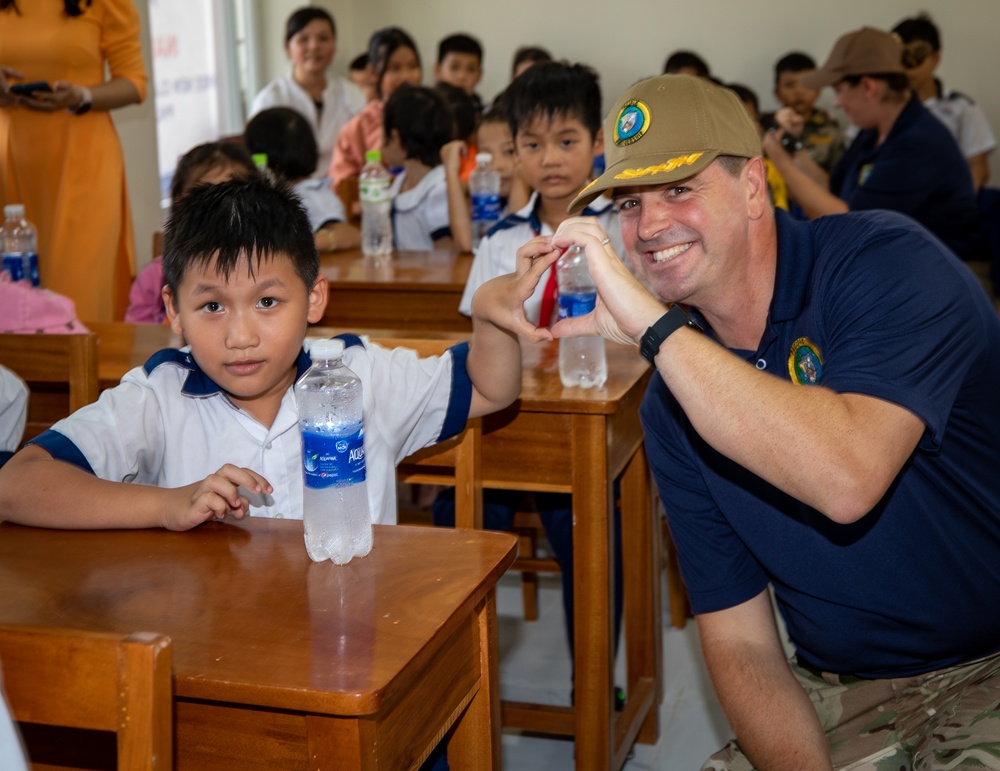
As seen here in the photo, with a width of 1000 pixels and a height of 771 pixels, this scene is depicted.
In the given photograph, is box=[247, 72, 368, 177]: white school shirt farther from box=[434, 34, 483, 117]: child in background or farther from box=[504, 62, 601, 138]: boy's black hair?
box=[504, 62, 601, 138]: boy's black hair

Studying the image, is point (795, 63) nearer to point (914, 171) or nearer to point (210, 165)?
point (914, 171)

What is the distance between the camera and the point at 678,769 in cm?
235

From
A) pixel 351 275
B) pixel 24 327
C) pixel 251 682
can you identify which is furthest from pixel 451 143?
pixel 251 682

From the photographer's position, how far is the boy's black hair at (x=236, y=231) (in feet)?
5.21

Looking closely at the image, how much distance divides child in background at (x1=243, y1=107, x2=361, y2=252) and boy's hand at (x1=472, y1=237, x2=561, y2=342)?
90.2 inches

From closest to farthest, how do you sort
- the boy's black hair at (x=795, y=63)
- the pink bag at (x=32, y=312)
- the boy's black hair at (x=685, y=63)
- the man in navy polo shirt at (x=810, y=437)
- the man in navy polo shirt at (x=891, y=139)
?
the man in navy polo shirt at (x=810, y=437)
the pink bag at (x=32, y=312)
the man in navy polo shirt at (x=891, y=139)
the boy's black hair at (x=685, y=63)
the boy's black hair at (x=795, y=63)

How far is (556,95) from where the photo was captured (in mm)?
2898

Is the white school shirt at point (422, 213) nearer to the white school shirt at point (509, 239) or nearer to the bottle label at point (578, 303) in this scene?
the white school shirt at point (509, 239)

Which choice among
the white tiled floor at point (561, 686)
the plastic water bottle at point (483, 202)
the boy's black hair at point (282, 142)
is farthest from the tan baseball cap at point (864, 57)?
the white tiled floor at point (561, 686)

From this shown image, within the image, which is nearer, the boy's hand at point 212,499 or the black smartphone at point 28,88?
the boy's hand at point 212,499

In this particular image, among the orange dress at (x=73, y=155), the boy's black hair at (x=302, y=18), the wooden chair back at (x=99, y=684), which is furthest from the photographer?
the boy's black hair at (x=302, y=18)

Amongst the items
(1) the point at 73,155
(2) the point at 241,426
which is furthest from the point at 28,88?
(2) the point at 241,426

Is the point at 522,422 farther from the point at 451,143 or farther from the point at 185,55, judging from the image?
the point at 185,55

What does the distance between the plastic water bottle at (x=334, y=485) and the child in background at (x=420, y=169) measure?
9.33ft
